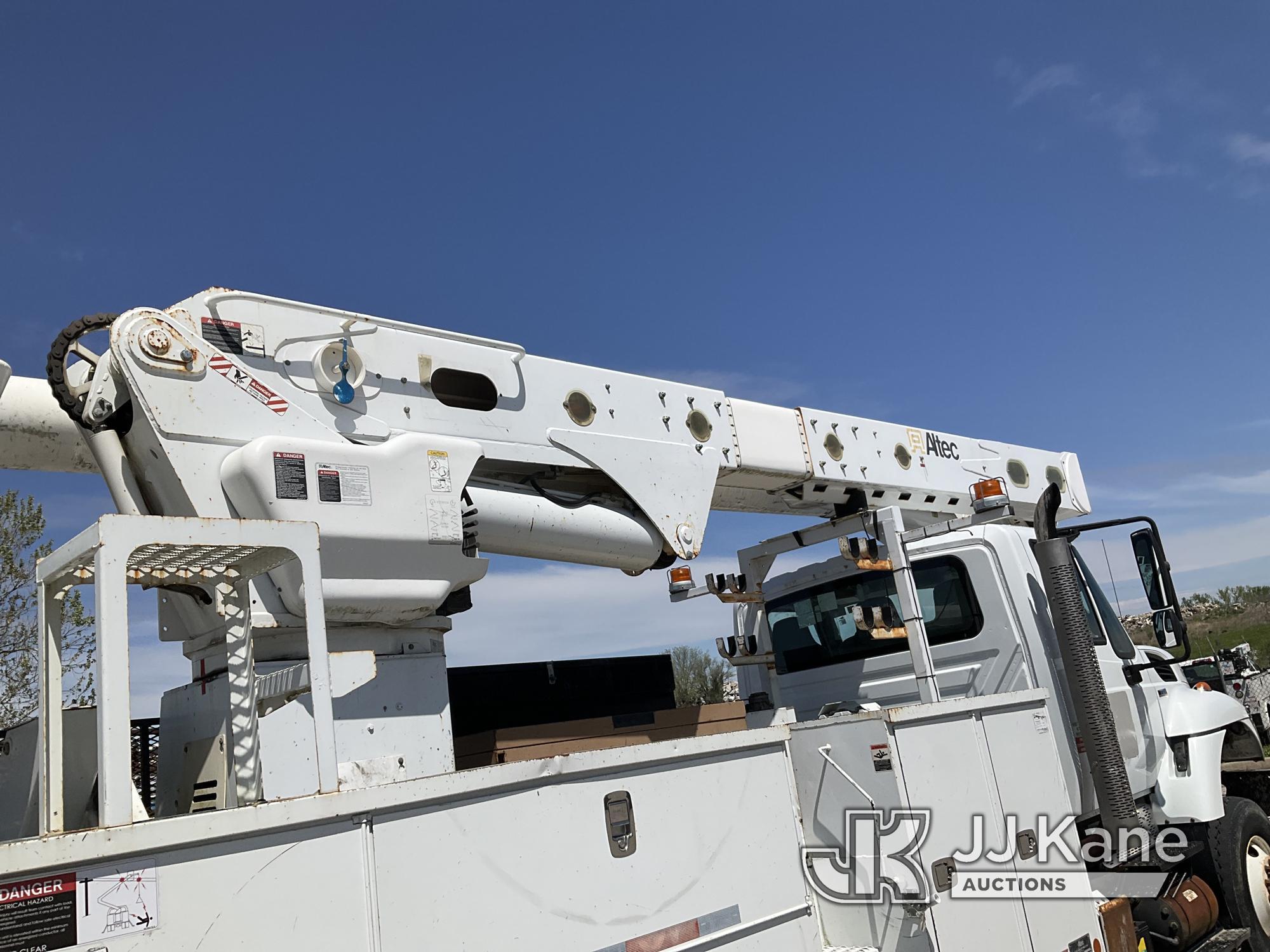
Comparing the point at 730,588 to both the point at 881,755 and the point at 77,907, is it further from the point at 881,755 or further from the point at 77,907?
the point at 77,907

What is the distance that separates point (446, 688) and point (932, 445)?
3.86m

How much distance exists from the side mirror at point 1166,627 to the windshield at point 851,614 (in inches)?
44.6

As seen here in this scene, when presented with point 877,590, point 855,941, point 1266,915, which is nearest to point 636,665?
point 877,590

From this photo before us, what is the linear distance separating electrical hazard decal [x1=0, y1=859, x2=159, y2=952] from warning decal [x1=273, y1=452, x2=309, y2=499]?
1448 millimetres

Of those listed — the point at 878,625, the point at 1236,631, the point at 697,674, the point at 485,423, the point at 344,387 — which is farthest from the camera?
the point at 1236,631

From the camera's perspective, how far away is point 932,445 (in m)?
6.65

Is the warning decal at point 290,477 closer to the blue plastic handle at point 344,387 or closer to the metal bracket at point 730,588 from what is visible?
the blue plastic handle at point 344,387

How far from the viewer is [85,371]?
12.2 feet

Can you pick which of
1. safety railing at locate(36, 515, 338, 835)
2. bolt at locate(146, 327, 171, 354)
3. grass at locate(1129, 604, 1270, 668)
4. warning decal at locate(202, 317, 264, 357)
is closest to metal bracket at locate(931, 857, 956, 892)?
safety railing at locate(36, 515, 338, 835)

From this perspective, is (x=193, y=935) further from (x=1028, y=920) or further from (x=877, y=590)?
(x=877, y=590)

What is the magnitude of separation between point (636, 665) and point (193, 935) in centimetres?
353

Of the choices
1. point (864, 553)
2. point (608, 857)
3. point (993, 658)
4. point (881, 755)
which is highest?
point (864, 553)

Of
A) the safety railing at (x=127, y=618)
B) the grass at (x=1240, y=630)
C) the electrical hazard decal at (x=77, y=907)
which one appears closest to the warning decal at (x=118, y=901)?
A: the electrical hazard decal at (x=77, y=907)

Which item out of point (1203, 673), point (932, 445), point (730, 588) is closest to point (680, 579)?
point (730, 588)
